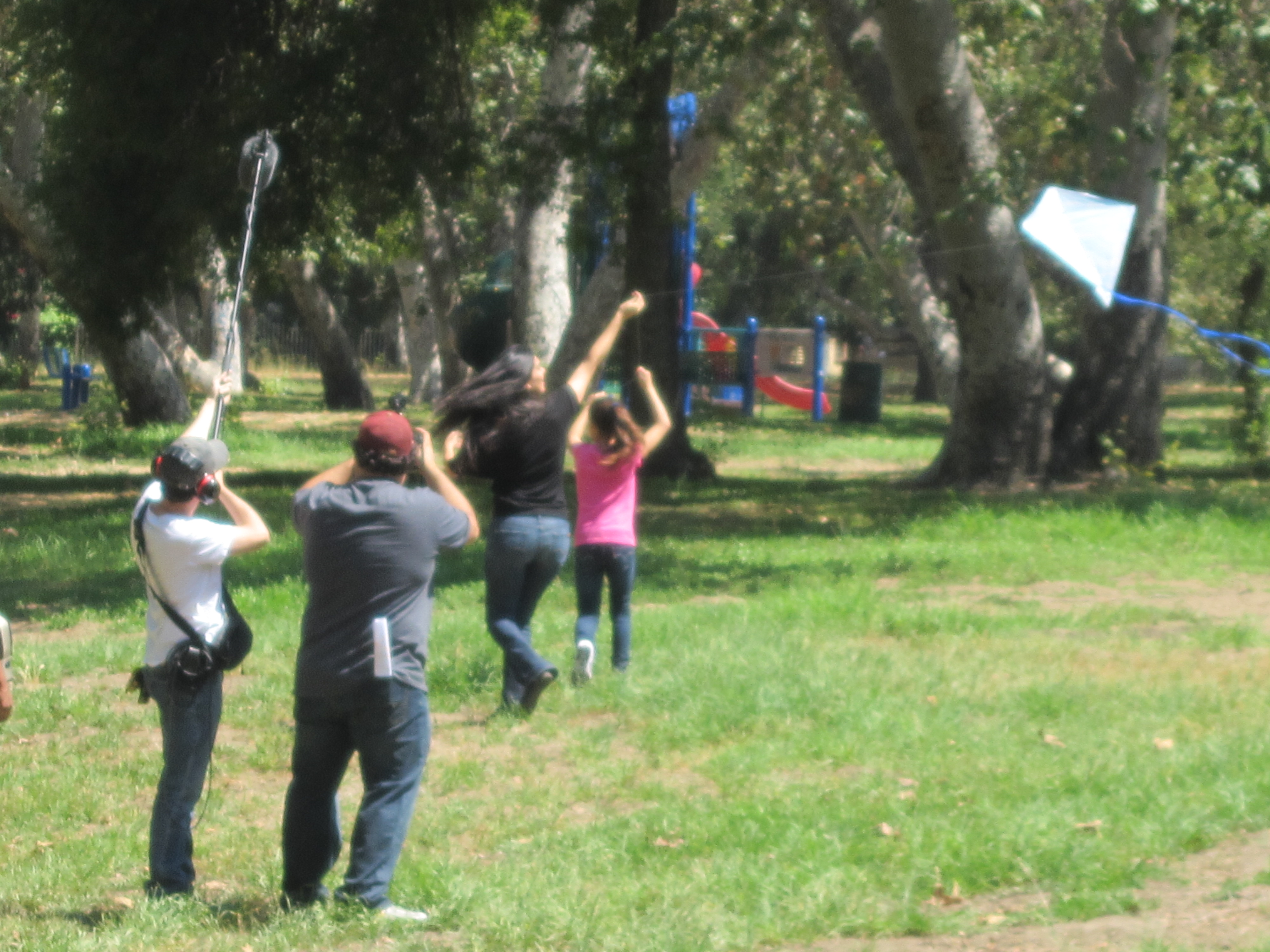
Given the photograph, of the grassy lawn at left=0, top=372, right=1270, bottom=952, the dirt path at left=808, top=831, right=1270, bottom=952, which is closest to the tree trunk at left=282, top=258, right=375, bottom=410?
the grassy lawn at left=0, top=372, right=1270, bottom=952

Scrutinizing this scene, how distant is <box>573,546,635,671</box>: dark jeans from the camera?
320 inches

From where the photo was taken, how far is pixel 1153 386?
18453mm

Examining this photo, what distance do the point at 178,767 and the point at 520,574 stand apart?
A: 2444 millimetres

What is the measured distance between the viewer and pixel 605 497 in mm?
8102

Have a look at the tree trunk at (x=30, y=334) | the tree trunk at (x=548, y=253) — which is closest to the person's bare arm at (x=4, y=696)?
the tree trunk at (x=548, y=253)

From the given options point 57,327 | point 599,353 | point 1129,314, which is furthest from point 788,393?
point 599,353

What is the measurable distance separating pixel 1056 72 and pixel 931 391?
Result: 22.8 meters

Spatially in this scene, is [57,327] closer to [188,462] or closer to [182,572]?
[182,572]

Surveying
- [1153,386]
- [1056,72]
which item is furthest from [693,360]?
[1153,386]

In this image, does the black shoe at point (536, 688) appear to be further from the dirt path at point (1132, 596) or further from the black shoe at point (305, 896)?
the dirt path at point (1132, 596)

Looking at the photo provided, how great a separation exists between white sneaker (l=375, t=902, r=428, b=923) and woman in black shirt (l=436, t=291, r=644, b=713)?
7.54 feet

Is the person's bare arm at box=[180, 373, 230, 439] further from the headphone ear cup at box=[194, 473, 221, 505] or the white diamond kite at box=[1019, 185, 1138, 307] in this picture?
the white diamond kite at box=[1019, 185, 1138, 307]

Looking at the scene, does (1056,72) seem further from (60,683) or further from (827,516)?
(60,683)

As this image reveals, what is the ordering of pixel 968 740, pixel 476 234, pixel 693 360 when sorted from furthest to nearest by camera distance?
pixel 476 234 < pixel 693 360 < pixel 968 740
